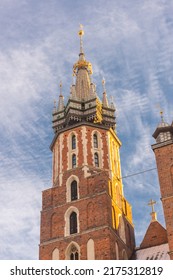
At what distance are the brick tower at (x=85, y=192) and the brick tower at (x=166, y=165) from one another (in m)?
4.75

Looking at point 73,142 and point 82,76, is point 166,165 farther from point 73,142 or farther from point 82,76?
point 82,76

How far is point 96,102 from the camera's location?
46.3m

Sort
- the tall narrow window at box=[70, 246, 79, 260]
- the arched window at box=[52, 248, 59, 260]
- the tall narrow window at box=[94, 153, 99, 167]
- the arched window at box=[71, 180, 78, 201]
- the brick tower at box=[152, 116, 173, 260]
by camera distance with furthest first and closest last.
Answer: the tall narrow window at box=[94, 153, 99, 167], the arched window at box=[71, 180, 78, 201], the arched window at box=[52, 248, 59, 260], the tall narrow window at box=[70, 246, 79, 260], the brick tower at box=[152, 116, 173, 260]

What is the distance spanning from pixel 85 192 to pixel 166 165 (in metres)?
6.98

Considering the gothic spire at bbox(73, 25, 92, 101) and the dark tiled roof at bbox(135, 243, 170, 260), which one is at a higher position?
the gothic spire at bbox(73, 25, 92, 101)

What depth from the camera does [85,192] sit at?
37719 mm

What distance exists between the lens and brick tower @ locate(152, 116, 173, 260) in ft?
103

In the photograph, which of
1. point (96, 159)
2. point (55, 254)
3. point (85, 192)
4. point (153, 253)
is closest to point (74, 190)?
point (85, 192)

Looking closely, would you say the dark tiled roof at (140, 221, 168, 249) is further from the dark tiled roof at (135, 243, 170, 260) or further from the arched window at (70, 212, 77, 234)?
the arched window at (70, 212, 77, 234)

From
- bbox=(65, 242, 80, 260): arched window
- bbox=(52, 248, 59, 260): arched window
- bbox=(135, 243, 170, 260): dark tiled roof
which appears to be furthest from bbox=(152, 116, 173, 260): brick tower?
bbox=(52, 248, 59, 260): arched window

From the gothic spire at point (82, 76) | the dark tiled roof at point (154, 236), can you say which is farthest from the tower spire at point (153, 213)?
the gothic spire at point (82, 76)

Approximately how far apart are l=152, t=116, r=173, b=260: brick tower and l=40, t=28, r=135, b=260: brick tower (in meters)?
4.75

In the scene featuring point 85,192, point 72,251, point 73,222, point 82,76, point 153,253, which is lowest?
point 72,251
